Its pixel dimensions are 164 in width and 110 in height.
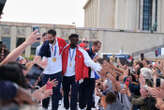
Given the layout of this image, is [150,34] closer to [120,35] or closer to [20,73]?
[120,35]

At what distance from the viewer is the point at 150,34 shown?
156ft

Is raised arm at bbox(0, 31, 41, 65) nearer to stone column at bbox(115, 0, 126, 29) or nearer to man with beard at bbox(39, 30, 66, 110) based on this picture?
man with beard at bbox(39, 30, 66, 110)

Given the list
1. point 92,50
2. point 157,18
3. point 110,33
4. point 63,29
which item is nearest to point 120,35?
point 110,33

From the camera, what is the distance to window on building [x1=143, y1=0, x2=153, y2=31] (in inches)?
2478

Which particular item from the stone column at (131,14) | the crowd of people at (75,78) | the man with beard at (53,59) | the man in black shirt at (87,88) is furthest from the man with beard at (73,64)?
the stone column at (131,14)

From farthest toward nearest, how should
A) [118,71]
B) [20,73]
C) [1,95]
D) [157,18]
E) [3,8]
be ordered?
[157,18], [118,71], [3,8], [20,73], [1,95]

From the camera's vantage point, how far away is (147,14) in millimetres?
63219

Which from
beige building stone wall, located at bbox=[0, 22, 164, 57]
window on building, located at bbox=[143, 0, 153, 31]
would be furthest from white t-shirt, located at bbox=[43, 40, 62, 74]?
window on building, located at bbox=[143, 0, 153, 31]

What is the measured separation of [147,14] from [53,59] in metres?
60.2

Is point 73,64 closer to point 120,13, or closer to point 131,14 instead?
point 131,14

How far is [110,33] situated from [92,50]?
39.2 meters

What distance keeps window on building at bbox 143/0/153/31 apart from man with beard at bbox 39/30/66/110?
59.0 m

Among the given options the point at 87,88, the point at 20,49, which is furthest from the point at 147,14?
the point at 20,49

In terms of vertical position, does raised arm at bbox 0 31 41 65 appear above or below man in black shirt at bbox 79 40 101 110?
above
